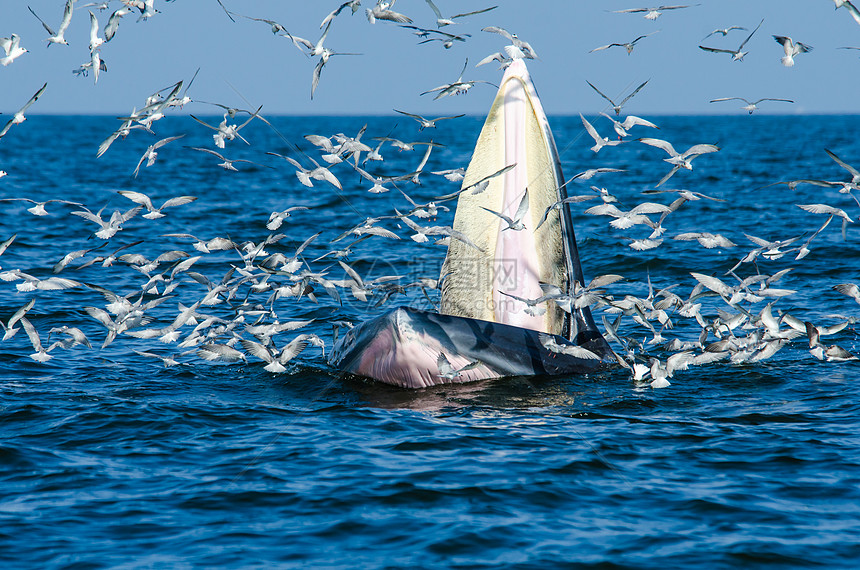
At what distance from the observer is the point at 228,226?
24703mm

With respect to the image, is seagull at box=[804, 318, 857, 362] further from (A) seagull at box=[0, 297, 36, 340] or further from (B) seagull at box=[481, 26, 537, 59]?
(B) seagull at box=[481, 26, 537, 59]

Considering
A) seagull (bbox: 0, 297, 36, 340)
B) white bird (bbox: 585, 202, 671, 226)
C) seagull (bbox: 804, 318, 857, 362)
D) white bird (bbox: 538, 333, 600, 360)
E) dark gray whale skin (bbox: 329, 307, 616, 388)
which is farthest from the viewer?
seagull (bbox: 804, 318, 857, 362)

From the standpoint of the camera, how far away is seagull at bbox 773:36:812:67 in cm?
932

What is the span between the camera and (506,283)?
30.4ft

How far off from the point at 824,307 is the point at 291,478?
34.5 ft

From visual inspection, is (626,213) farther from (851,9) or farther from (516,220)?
(851,9)

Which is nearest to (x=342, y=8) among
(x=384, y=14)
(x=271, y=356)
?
(x=384, y=14)

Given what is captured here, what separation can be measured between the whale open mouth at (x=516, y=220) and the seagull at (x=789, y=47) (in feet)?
9.24

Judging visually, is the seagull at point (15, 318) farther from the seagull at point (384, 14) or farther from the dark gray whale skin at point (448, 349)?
the seagull at point (384, 14)

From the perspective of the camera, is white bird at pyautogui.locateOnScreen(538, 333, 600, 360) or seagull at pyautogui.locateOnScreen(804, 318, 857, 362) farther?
seagull at pyautogui.locateOnScreen(804, 318, 857, 362)

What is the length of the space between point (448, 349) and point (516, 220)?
60.5 inches

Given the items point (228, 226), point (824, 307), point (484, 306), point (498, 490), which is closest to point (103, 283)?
point (228, 226)

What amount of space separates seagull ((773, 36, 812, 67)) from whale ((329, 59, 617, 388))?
277 centimetres

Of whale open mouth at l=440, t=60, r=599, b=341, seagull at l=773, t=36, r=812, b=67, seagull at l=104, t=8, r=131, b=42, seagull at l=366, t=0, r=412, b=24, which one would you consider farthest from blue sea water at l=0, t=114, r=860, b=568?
seagull at l=773, t=36, r=812, b=67
